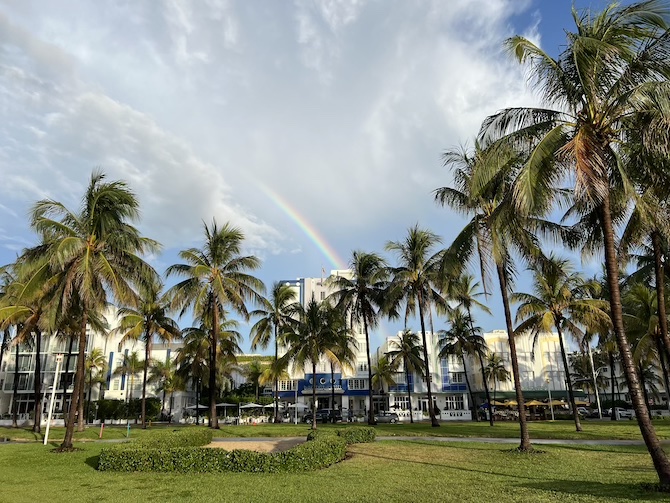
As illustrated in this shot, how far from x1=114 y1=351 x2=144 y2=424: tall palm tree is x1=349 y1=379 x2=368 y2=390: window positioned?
83.3 ft

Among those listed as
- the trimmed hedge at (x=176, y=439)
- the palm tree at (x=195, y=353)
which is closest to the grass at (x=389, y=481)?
the trimmed hedge at (x=176, y=439)

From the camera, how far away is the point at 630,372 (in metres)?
9.11

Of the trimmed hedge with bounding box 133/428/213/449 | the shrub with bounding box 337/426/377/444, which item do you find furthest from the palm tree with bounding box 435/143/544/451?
the trimmed hedge with bounding box 133/428/213/449

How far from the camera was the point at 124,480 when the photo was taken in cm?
1131

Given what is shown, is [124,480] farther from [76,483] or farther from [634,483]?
[634,483]

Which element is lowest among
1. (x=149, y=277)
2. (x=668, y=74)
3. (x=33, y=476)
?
(x=33, y=476)

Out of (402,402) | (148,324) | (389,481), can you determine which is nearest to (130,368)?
(148,324)

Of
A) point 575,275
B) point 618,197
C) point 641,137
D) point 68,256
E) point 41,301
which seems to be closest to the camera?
point 641,137

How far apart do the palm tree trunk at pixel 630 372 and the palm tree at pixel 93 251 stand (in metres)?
16.6

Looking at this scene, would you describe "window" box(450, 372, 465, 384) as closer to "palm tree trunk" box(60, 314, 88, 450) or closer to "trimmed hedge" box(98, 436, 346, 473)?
"palm tree trunk" box(60, 314, 88, 450)

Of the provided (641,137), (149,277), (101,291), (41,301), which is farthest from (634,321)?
(41,301)

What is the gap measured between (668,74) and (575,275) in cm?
2269

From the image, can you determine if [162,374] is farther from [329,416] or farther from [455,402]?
[455,402]

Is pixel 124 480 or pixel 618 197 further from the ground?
pixel 618 197
